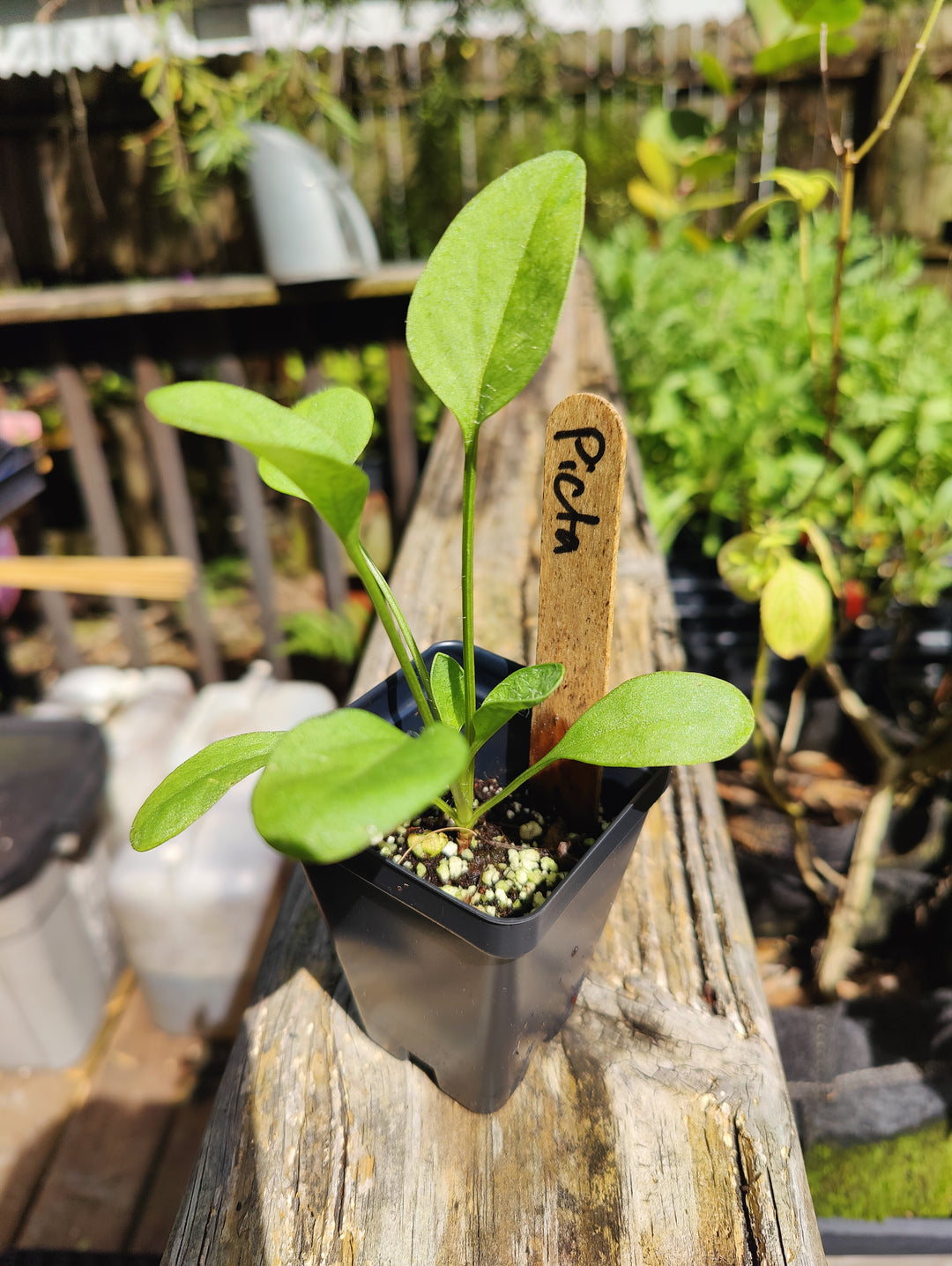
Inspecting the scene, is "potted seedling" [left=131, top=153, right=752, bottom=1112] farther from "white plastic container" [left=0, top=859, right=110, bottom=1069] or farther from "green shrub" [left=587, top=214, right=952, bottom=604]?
"white plastic container" [left=0, top=859, right=110, bottom=1069]

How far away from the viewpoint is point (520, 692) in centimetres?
39

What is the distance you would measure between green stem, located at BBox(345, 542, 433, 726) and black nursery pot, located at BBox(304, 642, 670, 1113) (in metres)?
0.05

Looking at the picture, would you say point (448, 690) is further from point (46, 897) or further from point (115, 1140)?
point (115, 1140)

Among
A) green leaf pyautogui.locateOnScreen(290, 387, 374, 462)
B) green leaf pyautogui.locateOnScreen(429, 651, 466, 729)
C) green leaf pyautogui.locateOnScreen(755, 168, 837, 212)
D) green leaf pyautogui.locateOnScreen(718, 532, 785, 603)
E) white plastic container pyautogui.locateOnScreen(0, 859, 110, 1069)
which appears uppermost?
green leaf pyautogui.locateOnScreen(755, 168, 837, 212)

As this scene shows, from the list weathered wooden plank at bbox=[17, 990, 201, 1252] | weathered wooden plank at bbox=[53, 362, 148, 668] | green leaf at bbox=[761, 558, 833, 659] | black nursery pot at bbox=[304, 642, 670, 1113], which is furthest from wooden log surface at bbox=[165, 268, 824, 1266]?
weathered wooden plank at bbox=[53, 362, 148, 668]

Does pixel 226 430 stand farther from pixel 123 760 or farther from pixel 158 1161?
pixel 123 760

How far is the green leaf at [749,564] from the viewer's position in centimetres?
82

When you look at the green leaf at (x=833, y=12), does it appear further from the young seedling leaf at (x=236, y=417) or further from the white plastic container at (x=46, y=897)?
the white plastic container at (x=46, y=897)

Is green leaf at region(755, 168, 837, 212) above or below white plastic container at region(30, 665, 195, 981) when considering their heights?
above

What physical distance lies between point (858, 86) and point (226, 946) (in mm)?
3299

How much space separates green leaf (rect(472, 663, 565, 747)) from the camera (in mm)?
379

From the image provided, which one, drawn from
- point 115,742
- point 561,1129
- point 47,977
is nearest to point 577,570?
point 561,1129

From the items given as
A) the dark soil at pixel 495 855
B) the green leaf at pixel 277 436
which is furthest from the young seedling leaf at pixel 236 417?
the dark soil at pixel 495 855

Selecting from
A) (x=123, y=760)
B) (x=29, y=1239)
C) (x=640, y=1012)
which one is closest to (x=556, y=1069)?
(x=640, y=1012)
